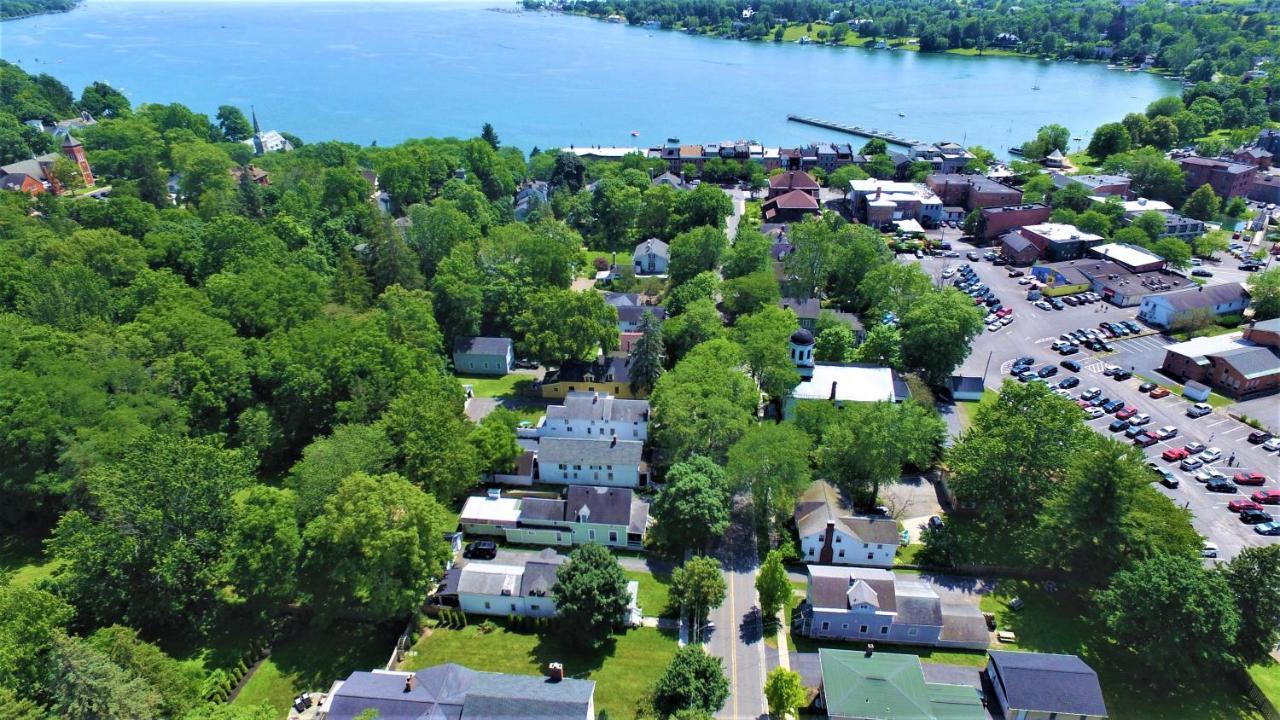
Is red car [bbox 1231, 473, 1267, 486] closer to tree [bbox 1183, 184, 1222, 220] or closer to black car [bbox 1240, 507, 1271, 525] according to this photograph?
black car [bbox 1240, 507, 1271, 525]

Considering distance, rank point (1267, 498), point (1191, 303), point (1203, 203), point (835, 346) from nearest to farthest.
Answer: point (1267, 498) < point (835, 346) < point (1191, 303) < point (1203, 203)

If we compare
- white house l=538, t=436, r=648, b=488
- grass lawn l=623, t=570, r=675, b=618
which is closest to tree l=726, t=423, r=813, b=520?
grass lawn l=623, t=570, r=675, b=618

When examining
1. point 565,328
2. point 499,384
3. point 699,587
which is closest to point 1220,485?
point 699,587

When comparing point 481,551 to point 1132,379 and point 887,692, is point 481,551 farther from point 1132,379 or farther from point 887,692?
point 1132,379

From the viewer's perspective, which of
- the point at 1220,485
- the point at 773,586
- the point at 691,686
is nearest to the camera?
the point at 691,686

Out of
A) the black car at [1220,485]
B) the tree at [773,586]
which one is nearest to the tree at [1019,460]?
the black car at [1220,485]

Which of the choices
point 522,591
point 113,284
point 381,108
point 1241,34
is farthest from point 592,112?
point 1241,34

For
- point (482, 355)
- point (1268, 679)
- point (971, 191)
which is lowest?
point (1268, 679)

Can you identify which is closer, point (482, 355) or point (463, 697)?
point (463, 697)

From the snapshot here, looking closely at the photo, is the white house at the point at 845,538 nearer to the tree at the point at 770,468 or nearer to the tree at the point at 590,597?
the tree at the point at 770,468
